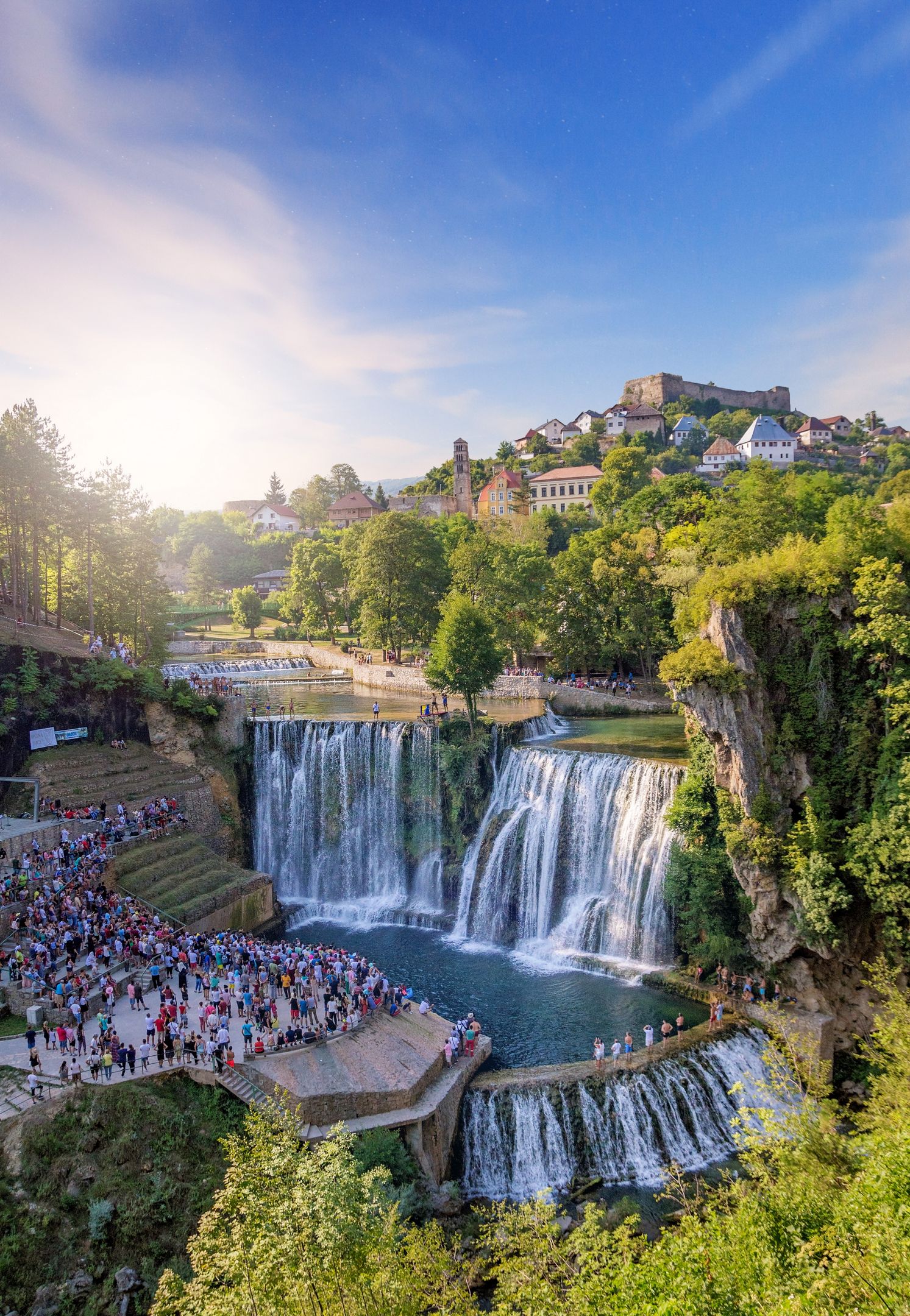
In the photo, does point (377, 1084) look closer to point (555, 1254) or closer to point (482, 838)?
point (555, 1254)

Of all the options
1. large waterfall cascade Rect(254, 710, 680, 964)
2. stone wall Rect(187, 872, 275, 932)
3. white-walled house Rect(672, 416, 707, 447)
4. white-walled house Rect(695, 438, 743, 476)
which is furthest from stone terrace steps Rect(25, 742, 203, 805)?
white-walled house Rect(672, 416, 707, 447)

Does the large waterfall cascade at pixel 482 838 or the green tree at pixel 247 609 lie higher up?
the green tree at pixel 247 609

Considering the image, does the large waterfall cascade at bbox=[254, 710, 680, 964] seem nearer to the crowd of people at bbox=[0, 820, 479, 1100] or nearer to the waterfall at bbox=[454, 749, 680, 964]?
the waterfall at bbox=[454, 749, 680, 964]

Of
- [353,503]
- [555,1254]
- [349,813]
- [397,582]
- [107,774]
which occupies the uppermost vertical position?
[353,503]

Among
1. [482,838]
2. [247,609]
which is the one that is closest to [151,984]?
[482,838]

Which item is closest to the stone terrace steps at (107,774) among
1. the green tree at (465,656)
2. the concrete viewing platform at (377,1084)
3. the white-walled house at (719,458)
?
the green tree at (465,656)

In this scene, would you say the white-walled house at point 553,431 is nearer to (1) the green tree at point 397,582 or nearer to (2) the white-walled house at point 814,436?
(2) the white-walled house at point 814,436
